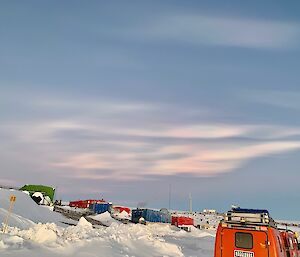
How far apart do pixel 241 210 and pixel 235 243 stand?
4.42 ft

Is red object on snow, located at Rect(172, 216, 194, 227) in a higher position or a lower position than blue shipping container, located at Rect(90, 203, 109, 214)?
lower

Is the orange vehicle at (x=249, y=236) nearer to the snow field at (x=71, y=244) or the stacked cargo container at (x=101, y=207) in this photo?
the snow field at (x=71, y=244)

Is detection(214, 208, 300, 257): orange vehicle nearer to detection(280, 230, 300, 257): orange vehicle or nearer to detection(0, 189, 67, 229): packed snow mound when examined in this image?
detection(280, 230, 300, 257): orange vehicle

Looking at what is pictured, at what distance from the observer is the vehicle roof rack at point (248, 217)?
1232cm

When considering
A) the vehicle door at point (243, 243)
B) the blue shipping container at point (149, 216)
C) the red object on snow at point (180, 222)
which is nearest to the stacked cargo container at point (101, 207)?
the blue shipping container at point (149, 216)

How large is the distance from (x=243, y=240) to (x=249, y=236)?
0.91 ft

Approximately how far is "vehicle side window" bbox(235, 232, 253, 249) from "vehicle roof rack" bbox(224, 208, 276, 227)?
0.43 meters

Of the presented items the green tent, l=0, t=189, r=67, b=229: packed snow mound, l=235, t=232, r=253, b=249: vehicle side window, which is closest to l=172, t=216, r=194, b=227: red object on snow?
the green tent

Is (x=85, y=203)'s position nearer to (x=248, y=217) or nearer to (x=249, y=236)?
(x=248, y=217)

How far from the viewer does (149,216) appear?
6288 centimetres

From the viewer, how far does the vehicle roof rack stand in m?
12.3

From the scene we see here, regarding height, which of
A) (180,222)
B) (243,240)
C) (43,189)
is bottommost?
(243,240)

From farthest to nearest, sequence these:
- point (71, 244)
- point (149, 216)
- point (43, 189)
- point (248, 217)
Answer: point (43, 189) < point (149, 216) < point (71, 244) < point (248, 217)

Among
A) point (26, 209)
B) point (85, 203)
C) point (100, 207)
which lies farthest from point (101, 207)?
point (26, 209)
